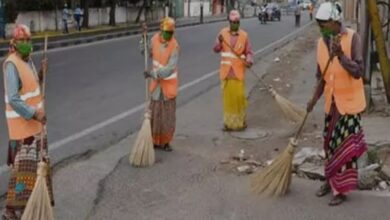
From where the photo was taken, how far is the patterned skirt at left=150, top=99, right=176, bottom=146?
7883 millimetres

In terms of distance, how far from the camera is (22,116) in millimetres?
5113

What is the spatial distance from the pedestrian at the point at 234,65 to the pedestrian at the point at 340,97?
10.0 feet

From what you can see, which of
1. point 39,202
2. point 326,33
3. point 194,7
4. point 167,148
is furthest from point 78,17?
point 194,7

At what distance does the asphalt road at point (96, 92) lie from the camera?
29.5 ft

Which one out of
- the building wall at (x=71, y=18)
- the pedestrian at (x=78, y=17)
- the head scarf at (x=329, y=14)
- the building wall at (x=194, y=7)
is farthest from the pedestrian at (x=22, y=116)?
the building wall at (x=194, y=7)

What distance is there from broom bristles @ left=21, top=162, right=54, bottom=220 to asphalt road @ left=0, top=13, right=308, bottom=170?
282cm

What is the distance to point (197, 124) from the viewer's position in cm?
996

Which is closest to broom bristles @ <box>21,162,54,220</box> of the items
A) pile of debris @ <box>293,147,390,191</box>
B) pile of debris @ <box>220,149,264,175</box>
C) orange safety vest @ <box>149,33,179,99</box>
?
pile of debris @ <box>220,149,264,175</box>

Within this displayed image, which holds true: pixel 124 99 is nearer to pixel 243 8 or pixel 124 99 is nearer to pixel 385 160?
pixel 385 160

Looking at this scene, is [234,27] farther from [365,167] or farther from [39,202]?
[39,202]

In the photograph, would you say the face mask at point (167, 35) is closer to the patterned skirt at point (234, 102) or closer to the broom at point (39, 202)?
the patterned skirt at point (234, 102)

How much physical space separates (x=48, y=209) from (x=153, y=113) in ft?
10.3

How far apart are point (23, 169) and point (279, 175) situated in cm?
216

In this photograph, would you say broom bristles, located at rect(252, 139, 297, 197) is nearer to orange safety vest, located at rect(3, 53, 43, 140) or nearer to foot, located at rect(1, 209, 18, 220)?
orange safety vest, located at rect(3, 53, 43, 140)
